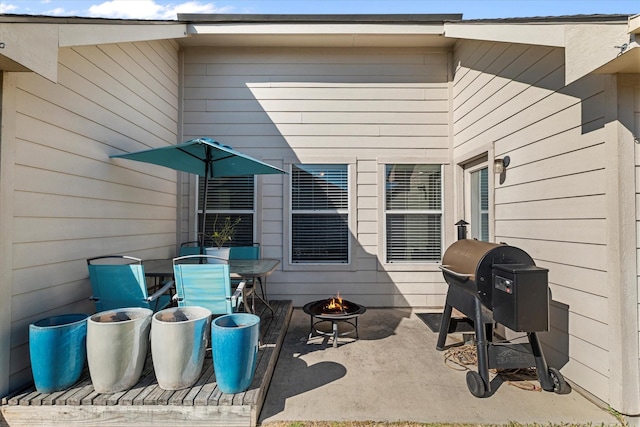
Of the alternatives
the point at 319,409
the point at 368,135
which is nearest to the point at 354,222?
the point at 368,135

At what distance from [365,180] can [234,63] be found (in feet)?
8.57

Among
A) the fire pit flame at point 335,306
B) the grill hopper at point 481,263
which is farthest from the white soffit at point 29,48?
the grill hopper at point 481,263

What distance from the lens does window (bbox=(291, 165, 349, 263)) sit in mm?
4906

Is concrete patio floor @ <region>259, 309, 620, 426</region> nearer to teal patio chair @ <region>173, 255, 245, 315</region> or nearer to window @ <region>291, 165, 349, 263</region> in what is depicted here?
teal patio chair @ <region>173, 255, 245, 315</region>

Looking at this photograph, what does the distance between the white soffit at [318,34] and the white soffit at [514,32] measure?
2.20 feet

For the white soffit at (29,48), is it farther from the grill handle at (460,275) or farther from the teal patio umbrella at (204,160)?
the grill handle at (460,275)

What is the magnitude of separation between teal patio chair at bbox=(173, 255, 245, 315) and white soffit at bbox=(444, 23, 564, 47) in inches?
122

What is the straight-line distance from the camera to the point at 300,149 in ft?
16.0

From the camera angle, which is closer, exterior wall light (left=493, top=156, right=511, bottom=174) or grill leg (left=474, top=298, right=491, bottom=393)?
grill leg (left=474, top=298, right=491, bottom=393)

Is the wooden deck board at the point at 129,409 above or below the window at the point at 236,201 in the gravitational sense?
below

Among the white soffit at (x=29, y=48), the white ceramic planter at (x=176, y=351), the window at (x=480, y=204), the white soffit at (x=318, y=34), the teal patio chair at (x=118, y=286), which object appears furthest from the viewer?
the white soffit at (x=318, y=34)

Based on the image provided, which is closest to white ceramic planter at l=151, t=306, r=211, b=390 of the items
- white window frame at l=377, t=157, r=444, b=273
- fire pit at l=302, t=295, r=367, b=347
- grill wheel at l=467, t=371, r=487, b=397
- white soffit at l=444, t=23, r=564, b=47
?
fire pit at l=302, t=295, r=367, b=347

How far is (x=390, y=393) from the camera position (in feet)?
8.50

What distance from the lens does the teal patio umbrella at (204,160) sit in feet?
11.1
